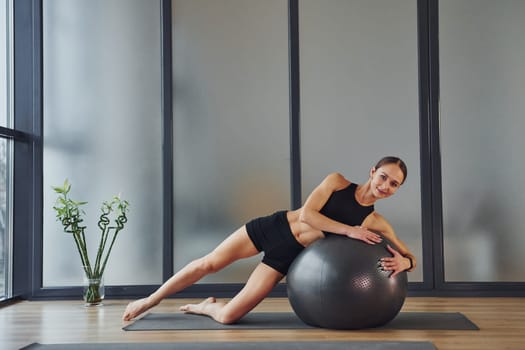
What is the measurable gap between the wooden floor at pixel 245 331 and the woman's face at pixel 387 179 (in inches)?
29.1

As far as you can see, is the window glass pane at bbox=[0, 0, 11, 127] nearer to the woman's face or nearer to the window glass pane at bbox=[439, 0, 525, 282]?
the woman's face

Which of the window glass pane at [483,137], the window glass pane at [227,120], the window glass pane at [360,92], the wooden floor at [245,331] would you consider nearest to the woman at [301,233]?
the wooden floor at [245,331]

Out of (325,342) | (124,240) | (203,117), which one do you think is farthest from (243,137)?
(325,342)

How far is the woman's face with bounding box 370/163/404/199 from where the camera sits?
329cm

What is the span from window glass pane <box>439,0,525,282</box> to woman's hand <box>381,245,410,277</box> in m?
1.49

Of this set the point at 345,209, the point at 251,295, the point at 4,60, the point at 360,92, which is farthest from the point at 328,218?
the point at 4,60

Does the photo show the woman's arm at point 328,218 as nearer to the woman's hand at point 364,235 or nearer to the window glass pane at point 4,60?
the woman's hand at point 364,235

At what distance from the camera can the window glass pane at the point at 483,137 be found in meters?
4.58

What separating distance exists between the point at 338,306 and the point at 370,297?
0.17 meters

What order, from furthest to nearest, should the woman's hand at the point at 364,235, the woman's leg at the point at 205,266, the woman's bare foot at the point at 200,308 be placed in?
1. the woman's bare foot at the point at 200,308
2. the woman's leg at the point at 205,266
3. the woman's hand at the point at 364,235

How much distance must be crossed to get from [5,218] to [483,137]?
3.57m

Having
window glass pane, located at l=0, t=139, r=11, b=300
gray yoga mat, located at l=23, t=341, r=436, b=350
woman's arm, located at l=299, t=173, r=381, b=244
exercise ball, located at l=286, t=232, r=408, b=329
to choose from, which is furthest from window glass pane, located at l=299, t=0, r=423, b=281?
window glass pane, located at l=0, t=139, r=11, b=300

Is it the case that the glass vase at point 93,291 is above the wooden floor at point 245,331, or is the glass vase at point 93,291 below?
above

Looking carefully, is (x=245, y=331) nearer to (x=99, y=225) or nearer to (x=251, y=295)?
(x=251, y=295)
